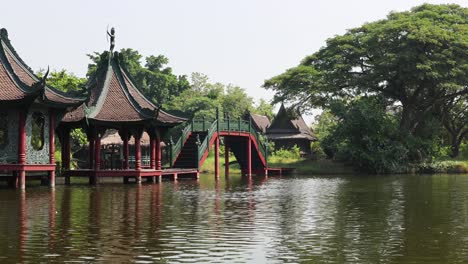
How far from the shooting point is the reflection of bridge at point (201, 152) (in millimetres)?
36062

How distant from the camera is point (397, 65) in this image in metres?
57.5

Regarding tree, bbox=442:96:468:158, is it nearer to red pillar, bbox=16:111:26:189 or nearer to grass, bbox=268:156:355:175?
grass, bbox=268:156:355:175

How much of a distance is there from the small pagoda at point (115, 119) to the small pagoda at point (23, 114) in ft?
7.97

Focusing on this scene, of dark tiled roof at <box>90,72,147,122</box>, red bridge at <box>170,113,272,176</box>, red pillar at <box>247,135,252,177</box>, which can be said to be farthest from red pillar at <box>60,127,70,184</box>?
red pillar at <box>247,135,252,177</box>

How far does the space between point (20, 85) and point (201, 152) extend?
1584 centimetres

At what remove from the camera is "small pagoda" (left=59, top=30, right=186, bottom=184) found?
35219 mm

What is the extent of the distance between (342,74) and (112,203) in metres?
41.7

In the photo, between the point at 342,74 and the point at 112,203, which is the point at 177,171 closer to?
the point at 112,203

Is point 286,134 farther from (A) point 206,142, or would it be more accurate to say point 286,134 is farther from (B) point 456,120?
(A) point 206,142

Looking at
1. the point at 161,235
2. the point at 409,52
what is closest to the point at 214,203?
the point at 161,235

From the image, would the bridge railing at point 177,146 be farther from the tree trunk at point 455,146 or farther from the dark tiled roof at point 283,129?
the tree trunk at point 455,146

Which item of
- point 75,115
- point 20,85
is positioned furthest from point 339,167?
point 20,85

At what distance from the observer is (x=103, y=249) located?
11648mm

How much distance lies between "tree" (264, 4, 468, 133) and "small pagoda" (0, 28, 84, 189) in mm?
32648
